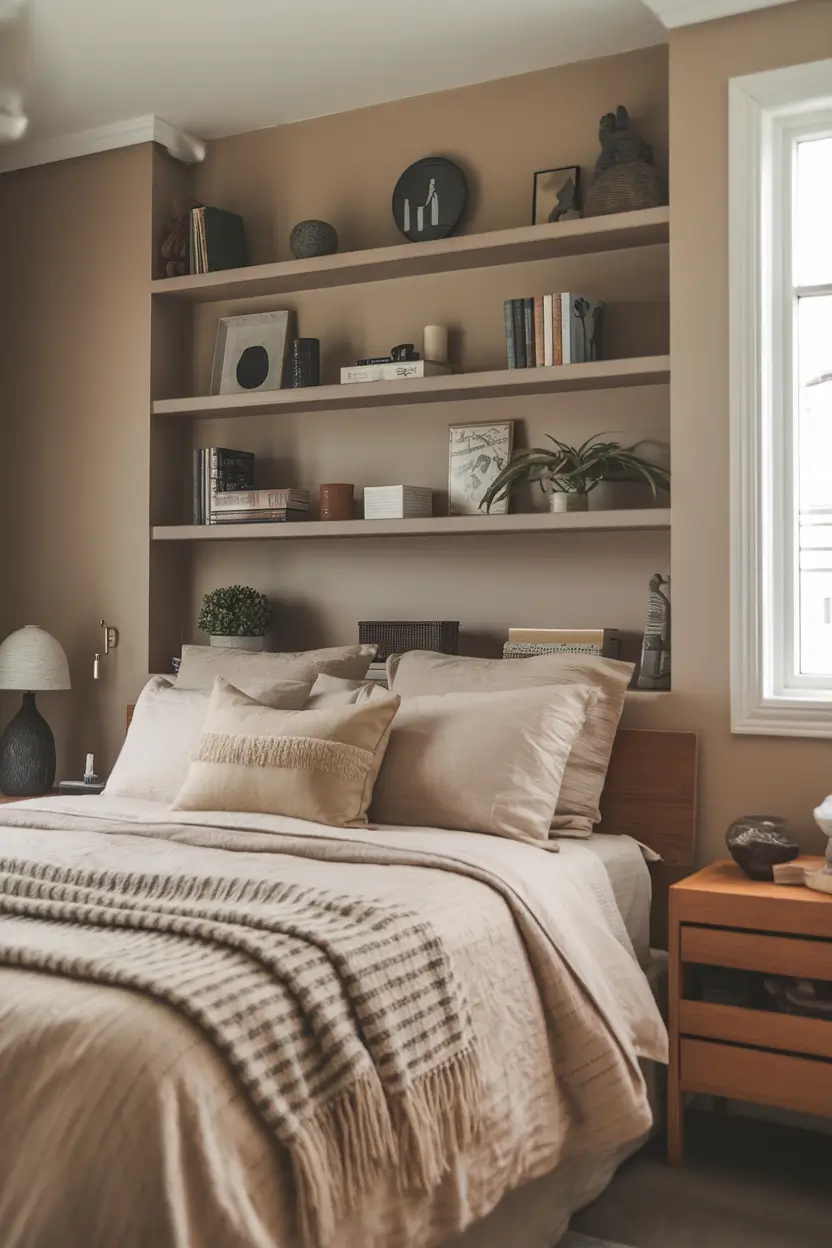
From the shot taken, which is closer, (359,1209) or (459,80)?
(359,1209)

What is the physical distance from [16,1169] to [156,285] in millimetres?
3176

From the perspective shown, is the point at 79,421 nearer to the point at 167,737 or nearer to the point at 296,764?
the point at 167,737

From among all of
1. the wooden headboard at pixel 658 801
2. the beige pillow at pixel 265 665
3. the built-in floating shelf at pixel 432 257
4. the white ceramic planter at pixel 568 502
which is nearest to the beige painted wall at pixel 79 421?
the built-in floating shelf at pixel 432 257

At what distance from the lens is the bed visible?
4.58 feet

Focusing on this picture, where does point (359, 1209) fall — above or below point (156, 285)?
below

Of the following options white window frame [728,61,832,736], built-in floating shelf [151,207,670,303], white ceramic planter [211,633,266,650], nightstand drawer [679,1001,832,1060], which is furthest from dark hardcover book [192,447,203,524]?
nightstand drawer [679,1001,832,1060]

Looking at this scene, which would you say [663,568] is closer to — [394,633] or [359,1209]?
[394,633]

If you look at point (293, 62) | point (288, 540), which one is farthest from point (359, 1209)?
point (293, 62)

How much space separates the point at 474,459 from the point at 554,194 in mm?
784

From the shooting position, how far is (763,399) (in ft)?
10.0

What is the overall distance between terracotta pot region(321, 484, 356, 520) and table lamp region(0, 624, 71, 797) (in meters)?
1.02

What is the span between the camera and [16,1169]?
1.40 meters

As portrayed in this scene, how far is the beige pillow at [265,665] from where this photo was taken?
3354mm

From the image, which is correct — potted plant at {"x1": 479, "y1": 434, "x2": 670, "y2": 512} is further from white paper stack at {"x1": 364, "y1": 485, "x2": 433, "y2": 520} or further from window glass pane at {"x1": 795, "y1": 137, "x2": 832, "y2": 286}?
window glass pane at {"x1": 795, "y1": 137, "x2": 832, "y2": 286}
